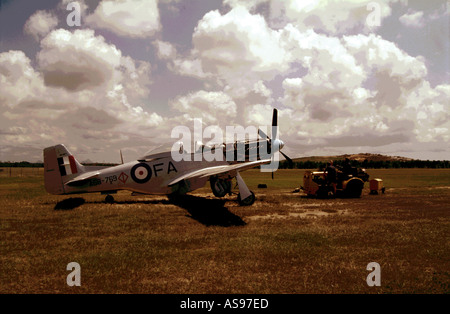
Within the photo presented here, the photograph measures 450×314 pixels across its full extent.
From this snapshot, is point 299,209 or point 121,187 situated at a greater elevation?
point 121,187

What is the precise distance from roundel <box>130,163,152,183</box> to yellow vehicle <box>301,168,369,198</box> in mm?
9867

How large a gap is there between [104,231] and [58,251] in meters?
2.01

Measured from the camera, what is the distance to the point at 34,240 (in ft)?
25.6

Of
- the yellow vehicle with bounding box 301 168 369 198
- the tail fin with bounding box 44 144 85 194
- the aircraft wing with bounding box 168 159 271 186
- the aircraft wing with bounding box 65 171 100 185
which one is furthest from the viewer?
the yellow vehicle with bounding box 301 168 369 198

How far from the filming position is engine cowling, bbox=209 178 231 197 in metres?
14.4

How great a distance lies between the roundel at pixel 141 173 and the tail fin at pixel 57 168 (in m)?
3.17

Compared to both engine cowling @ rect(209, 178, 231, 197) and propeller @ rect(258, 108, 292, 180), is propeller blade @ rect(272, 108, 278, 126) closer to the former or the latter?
propeller @ rect(258, 108, 292, 180)

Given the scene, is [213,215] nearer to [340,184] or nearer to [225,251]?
[225,251]

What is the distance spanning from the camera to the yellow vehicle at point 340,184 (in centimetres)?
1689

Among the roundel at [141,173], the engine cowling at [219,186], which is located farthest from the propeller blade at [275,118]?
the roundel at [141,173]

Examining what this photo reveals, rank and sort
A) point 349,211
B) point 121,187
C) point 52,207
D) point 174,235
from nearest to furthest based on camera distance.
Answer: point 174,235, point 349,211, point 52,207, point 121,187

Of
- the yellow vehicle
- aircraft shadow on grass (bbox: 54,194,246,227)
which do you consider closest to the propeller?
the yellow vehicle
